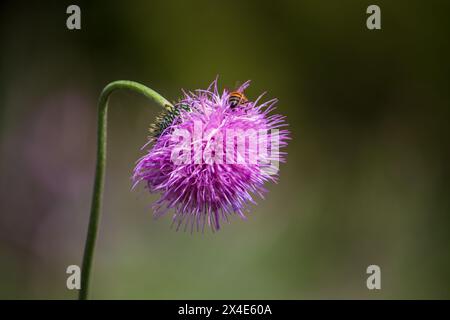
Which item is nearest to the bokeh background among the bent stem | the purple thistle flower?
the bent stem

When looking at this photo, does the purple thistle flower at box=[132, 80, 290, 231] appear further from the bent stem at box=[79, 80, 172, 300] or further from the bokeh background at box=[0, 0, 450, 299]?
the bokeh background at box=[0, 0, 450, 299]

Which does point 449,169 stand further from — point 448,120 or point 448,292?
point 448,292

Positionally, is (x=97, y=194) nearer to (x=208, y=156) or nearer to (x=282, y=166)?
(x=208, y=156)

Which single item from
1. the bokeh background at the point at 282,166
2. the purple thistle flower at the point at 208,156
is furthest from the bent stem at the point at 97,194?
the bokeh background at the point at 282,166

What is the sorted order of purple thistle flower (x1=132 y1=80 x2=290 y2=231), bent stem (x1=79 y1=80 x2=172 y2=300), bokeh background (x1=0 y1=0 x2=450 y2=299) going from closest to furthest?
purple thistle flower (x1=132 y1=80 x2=290 y2=231)
bent stem (x1=79 y1=80 x2=172 y2=300)
bokeh background (x1=0 y1=0 x2=450 y2=299)

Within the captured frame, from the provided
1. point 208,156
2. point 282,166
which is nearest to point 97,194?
point 208,156

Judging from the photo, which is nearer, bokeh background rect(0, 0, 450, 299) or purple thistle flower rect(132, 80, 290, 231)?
purple thistle flower rect(132, 80, 290, 231)
